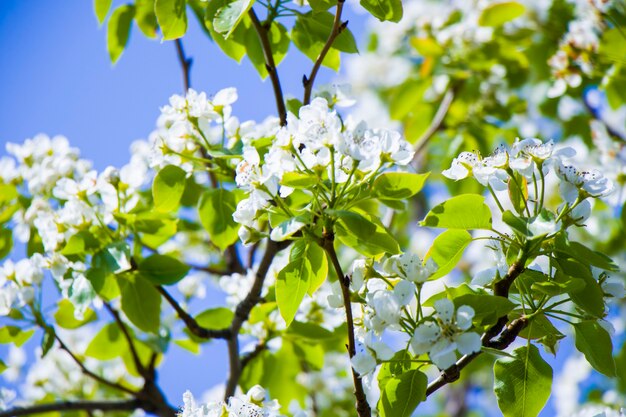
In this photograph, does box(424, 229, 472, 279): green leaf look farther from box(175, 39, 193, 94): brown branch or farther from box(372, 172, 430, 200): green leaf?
box(175, 39, 193, 94): brown branch

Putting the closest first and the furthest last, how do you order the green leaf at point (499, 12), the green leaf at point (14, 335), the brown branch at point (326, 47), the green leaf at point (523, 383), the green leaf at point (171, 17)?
the green leaf at point (523, 383)
the brown branch at point (326, 47)
the green leaf at point (171, 17)
the green leaf at point (14, 335)
the green leaf at point (499, 12)

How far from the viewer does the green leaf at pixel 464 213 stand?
4.84ft

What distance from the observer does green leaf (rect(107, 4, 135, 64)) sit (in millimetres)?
2457

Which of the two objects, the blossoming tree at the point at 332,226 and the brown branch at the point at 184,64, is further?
the brown branch at the point at 184,64

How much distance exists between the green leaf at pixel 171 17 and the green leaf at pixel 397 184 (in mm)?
756

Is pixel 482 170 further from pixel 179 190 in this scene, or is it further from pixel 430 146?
pixel 430 146

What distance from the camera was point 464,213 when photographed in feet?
4.89

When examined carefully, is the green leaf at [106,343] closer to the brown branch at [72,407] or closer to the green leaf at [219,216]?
the brown branch at [72,407]

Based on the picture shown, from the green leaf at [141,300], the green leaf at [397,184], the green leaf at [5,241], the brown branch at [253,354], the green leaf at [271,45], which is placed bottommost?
the brown branch at [253,354]

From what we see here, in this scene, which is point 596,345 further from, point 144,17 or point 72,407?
point 144,17

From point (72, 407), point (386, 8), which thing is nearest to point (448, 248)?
point (386, 8)

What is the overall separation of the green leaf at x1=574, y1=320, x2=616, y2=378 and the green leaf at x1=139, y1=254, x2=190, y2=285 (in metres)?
1.03

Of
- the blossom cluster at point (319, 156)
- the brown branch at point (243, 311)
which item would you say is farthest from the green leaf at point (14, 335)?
the blossom cluster at point (319, 156)

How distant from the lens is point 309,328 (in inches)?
82.0
